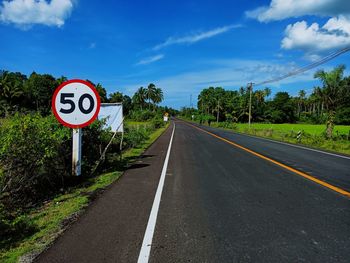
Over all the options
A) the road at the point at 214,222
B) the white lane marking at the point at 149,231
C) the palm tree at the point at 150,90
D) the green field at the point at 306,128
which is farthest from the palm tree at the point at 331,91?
the palm tree at the point at 150,90

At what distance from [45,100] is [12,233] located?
9892 cm

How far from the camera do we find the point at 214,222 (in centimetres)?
475

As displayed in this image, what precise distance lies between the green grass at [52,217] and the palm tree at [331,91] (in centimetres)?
2529

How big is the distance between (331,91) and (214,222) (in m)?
26.8

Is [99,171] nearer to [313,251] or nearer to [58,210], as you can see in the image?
[58,210]

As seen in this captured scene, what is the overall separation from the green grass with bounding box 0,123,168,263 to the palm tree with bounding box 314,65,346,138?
2529 centimetres

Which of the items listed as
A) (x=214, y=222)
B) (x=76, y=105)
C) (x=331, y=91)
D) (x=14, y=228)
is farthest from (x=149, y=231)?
(x=331, y=91)

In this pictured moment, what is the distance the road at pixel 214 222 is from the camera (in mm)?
3662

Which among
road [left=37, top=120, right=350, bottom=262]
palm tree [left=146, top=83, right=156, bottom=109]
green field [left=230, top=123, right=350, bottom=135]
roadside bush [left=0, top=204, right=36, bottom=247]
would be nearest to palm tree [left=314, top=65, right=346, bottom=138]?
green field [left=230, top=123, right=350, bottom=135]

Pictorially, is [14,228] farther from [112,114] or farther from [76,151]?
[112,114]

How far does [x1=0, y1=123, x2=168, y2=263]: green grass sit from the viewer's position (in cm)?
373

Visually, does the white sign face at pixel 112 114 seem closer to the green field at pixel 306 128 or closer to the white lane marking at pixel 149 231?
the white lane marking at pixel 149 231

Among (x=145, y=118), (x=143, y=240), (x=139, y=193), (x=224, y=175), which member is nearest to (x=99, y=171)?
(x=139, y=193)

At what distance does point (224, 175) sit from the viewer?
8758mm
